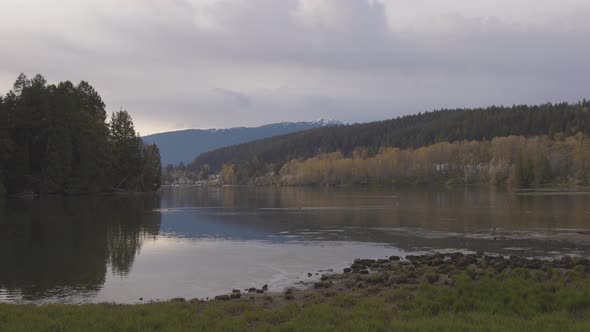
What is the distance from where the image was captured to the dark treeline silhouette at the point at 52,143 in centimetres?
10738

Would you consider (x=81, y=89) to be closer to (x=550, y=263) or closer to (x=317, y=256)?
(x=317, y=256)

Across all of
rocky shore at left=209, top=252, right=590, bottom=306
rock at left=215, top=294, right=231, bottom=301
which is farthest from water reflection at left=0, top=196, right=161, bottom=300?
rocky shore at left=209, top=252, right=590, bottom=306

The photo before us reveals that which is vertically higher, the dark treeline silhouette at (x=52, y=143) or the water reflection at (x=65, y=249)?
the dark treeline silhouette at (x=52, y=143)

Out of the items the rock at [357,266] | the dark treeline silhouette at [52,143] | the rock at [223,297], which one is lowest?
the rock at [357,266]

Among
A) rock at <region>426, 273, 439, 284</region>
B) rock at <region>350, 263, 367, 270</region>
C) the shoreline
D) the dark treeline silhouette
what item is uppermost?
the dark treeline silhouette

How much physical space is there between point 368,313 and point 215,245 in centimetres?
2568

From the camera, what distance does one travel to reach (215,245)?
1566 inches

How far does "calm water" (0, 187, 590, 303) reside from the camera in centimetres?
2505

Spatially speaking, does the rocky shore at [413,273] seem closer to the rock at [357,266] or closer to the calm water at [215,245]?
the rock at [357,266]

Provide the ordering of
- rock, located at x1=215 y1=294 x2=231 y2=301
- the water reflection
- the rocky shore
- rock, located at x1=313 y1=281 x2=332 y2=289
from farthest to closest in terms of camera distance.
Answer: the water reflection < rock, located at x1=313 y1=281 x2=332 y2=289 < the rocky shore < rock, located at x1=215 y1=294 x2=231 y2=301

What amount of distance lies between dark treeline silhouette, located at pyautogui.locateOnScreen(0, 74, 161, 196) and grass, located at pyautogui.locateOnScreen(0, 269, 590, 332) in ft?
315

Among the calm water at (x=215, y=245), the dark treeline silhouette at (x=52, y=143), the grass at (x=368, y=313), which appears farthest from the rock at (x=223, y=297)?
the dark treeline silhouette at (x=52, y=143)

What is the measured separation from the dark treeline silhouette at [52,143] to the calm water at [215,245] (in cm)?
4703

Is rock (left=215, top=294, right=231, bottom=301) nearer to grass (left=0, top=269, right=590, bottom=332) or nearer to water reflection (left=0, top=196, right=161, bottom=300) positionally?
grass (left=0, top=269, right=590, bottom=332)
